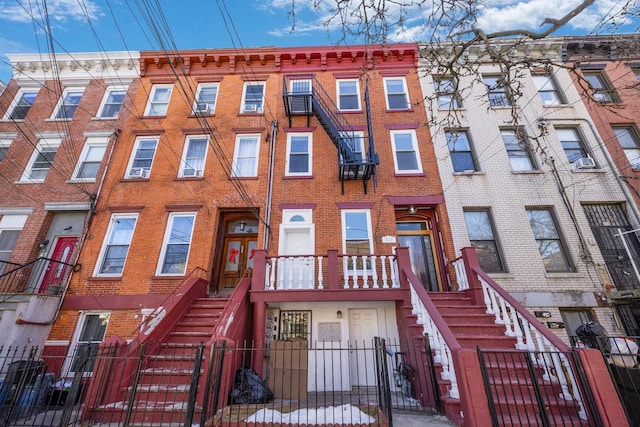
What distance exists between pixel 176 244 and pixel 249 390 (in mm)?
6423

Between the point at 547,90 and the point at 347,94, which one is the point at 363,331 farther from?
the point at 547,90

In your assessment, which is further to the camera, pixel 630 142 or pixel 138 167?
pixel 138 167

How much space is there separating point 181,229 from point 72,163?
5.81m

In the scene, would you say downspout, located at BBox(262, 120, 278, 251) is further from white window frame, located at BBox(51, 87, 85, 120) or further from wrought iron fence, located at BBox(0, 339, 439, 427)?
white window frame, located at BBox(51, 87, 85, 120)

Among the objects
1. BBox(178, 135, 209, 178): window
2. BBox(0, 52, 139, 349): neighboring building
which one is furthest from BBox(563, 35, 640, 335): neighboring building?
BBox(0, 52, 139, 349): neighboring building

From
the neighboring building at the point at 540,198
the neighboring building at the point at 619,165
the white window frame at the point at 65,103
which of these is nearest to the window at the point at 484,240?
the neighboring building at the point at 540,198

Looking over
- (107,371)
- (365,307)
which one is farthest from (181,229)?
(365,307)

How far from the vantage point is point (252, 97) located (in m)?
13.3

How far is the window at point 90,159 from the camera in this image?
38.6ft

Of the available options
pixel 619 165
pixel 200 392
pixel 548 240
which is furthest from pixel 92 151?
pixel 619 165

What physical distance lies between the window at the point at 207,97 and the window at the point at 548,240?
13737 millimetres

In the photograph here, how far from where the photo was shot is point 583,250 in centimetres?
962

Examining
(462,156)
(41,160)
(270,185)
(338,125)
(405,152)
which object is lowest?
(270,185)

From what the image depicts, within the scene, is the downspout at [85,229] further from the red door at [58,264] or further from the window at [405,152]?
the window at [405,152]
